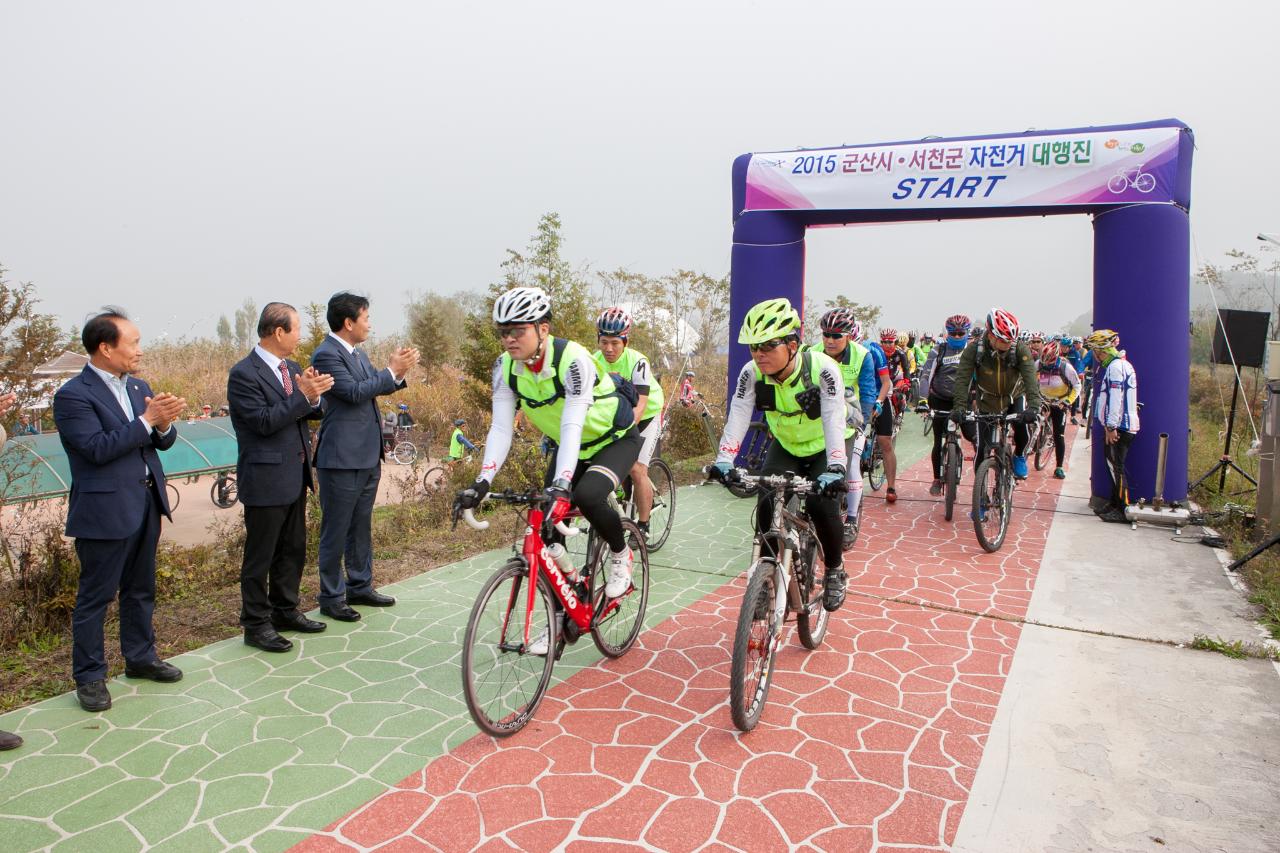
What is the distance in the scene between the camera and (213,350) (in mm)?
29281

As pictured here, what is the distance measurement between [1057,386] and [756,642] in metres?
9.74

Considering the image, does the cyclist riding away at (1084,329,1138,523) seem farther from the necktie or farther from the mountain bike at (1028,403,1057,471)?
the necktie

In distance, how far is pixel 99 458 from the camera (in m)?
3.64

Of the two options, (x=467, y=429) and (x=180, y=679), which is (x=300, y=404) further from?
(x=467, y=429)

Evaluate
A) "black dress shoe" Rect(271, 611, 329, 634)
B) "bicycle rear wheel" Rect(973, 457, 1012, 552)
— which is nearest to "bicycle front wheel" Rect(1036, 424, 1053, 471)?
"bicycle rear wheel" Rect(973, 457, 1012, 552)

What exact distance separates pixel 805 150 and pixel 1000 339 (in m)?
3.60

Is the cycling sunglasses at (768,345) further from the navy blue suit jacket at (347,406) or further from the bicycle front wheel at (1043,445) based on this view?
the bicycle front wheel at (1043,445)

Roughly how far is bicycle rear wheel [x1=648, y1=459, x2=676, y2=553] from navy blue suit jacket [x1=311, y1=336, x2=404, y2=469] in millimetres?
2759

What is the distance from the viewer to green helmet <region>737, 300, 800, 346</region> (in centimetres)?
382

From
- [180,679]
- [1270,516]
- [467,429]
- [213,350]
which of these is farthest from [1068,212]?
[213,350]

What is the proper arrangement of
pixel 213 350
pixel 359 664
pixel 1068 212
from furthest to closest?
1. pixel 213 350
2. pixel 1068 212
3. pixel 359 664

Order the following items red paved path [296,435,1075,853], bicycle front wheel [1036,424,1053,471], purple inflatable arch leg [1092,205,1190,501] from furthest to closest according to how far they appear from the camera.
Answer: bicycle front wheel [1036,424,1053,471]
purple inflatable arch leg [1092,205,1190,501]
red paved path [296,435,1075,853]

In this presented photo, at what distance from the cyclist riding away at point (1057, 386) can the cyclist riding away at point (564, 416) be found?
29.5 feet

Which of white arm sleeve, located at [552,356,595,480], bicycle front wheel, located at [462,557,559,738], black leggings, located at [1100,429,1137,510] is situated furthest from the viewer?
black leggings, located at [1100,429,1137,510]
